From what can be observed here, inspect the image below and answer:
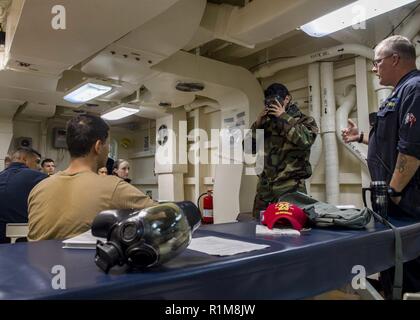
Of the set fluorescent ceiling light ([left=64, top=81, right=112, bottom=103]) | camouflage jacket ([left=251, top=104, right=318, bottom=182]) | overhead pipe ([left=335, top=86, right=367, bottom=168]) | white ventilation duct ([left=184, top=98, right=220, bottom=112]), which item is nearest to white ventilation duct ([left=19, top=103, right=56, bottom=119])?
fluorescent ceiling light ([left=64, top=81, right=112, bottom=103])

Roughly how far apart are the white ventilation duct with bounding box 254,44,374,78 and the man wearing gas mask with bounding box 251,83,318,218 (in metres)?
0.76

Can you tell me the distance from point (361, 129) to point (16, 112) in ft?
15.7

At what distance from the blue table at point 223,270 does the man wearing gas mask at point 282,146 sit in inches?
47.3

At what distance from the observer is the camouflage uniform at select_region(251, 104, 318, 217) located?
2505 mm

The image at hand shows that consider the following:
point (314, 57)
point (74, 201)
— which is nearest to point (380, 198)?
point (74, 201)

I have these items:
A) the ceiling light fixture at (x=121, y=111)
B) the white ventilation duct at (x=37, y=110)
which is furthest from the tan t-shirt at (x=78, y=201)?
the white ventilation duct at (x=37, y=110)

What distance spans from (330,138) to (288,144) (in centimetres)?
68

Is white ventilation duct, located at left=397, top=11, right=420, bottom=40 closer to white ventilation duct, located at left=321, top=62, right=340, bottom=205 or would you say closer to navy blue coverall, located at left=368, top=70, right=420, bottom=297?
white ventilation duct, located at left=321, top=62, right=340, bottom=205

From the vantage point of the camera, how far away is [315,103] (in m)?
3.23

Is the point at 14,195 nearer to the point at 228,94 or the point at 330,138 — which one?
the point at 228,94

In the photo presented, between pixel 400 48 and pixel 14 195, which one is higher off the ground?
pixel 400 48

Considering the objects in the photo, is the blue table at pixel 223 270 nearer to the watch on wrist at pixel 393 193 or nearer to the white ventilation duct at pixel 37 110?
the watch on wrist at pixel 393 193

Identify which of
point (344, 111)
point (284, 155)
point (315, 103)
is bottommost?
point (284, 155)
